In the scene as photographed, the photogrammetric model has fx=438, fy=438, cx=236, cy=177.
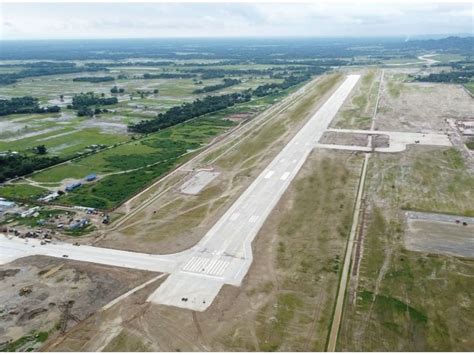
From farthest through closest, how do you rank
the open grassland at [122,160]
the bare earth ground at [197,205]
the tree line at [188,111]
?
the tree line at [188,111] < the open grassland at [122,160] < the bare earth ground at [197,205]

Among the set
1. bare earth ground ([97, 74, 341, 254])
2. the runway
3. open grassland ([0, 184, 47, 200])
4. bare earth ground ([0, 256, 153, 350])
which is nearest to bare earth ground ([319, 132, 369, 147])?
bare earth ground ([97, 74, 341, 254])

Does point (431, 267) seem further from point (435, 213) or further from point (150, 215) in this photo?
point (150, 215)

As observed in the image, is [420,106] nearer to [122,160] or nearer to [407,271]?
[122,160]

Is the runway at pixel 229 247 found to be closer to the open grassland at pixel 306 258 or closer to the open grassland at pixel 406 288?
the open grassland at pixel 306 258

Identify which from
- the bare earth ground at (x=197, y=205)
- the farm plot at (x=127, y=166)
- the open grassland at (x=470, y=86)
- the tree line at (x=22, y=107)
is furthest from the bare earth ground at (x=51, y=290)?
the open grassland at (x=470, y=86)

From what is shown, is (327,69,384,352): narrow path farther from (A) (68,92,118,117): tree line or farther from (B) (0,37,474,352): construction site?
(A) (68,92,118,117): tree line

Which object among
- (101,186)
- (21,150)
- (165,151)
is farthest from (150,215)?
(21,150)
